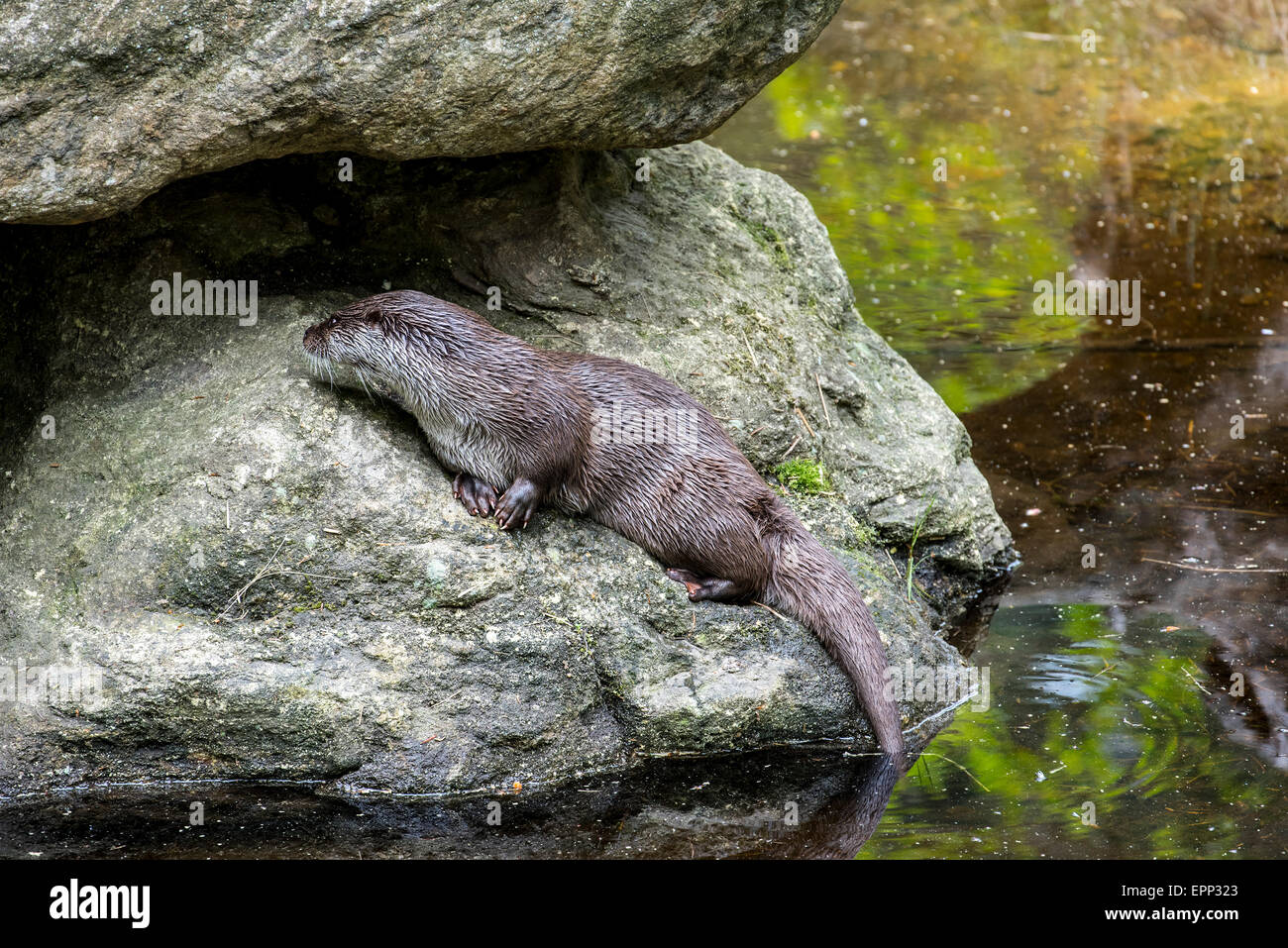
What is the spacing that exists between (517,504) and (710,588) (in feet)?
2.25

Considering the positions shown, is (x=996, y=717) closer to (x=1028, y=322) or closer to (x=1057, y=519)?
(x=1057, y=519)

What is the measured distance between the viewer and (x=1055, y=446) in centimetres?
612

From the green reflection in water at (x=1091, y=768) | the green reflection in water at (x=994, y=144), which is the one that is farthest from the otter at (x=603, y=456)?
the green reflection in water at (x=994, y=144)

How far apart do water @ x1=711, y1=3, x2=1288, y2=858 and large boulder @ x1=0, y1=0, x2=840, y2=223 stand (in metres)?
2.30

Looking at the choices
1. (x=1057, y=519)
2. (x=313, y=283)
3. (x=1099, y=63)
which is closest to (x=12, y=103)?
(x=313, y=283)

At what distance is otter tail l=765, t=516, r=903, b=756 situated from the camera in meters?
4.16

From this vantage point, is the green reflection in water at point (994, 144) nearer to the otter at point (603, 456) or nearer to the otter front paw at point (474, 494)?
the otter at point (603, 456)

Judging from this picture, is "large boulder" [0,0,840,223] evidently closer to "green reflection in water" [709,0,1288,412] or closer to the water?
the water

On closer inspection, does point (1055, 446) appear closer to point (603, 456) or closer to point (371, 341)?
point (603, 456)

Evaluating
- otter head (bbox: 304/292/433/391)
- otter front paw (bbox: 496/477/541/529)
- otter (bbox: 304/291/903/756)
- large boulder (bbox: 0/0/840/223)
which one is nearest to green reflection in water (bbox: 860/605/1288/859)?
otter (bbox: 304/291/903/756)

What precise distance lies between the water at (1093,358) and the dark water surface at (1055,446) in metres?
0.02

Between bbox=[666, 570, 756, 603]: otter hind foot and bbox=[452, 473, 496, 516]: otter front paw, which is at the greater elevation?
bbox=[452, 473, 496, 516]: otter front paw

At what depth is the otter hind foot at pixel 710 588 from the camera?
4293 mm

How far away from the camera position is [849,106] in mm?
10352
